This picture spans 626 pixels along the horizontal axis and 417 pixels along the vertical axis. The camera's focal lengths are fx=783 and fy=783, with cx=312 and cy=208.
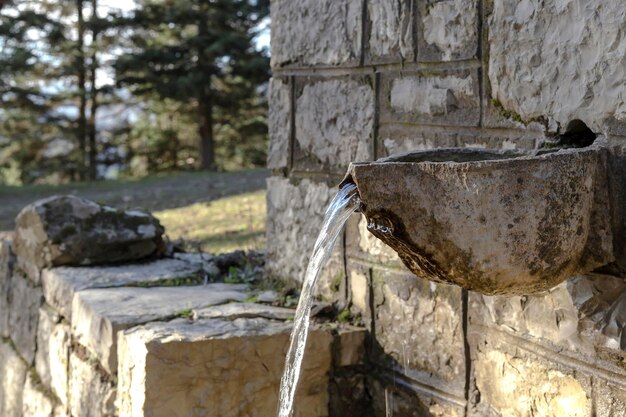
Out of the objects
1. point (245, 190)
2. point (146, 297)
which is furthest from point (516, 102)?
point (245, 190)

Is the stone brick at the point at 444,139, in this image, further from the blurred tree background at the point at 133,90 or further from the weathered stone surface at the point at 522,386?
the blurred tree background at the point at 133,90

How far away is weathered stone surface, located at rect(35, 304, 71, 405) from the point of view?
304 cm

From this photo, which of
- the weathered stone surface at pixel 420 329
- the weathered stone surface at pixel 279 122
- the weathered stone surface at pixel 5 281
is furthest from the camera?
the weathered stone surface at pixel 5 281

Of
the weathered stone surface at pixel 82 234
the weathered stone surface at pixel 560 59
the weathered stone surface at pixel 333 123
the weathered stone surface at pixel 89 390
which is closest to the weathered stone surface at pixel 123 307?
the weathered stone surface at pixel 89 390

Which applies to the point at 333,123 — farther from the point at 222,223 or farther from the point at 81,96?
the point at 81,96

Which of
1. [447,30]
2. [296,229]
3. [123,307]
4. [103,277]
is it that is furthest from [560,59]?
[103,277]

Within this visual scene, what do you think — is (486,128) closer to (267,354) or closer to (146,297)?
(267,354)

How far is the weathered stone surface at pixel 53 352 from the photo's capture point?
120 inches

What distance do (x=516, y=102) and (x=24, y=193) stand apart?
11215 millimetres

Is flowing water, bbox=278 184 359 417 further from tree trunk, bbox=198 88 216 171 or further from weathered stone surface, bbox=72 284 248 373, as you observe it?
tree trunk, bbox=198 88 216 171

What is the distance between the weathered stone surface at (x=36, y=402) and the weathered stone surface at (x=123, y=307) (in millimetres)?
495

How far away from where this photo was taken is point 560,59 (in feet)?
6.00

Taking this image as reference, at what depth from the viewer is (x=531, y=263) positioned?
161cm

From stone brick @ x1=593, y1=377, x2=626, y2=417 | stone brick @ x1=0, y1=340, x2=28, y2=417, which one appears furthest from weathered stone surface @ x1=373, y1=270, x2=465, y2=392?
stone brick @ x1=0, y1=340, x2=28, y2=417
